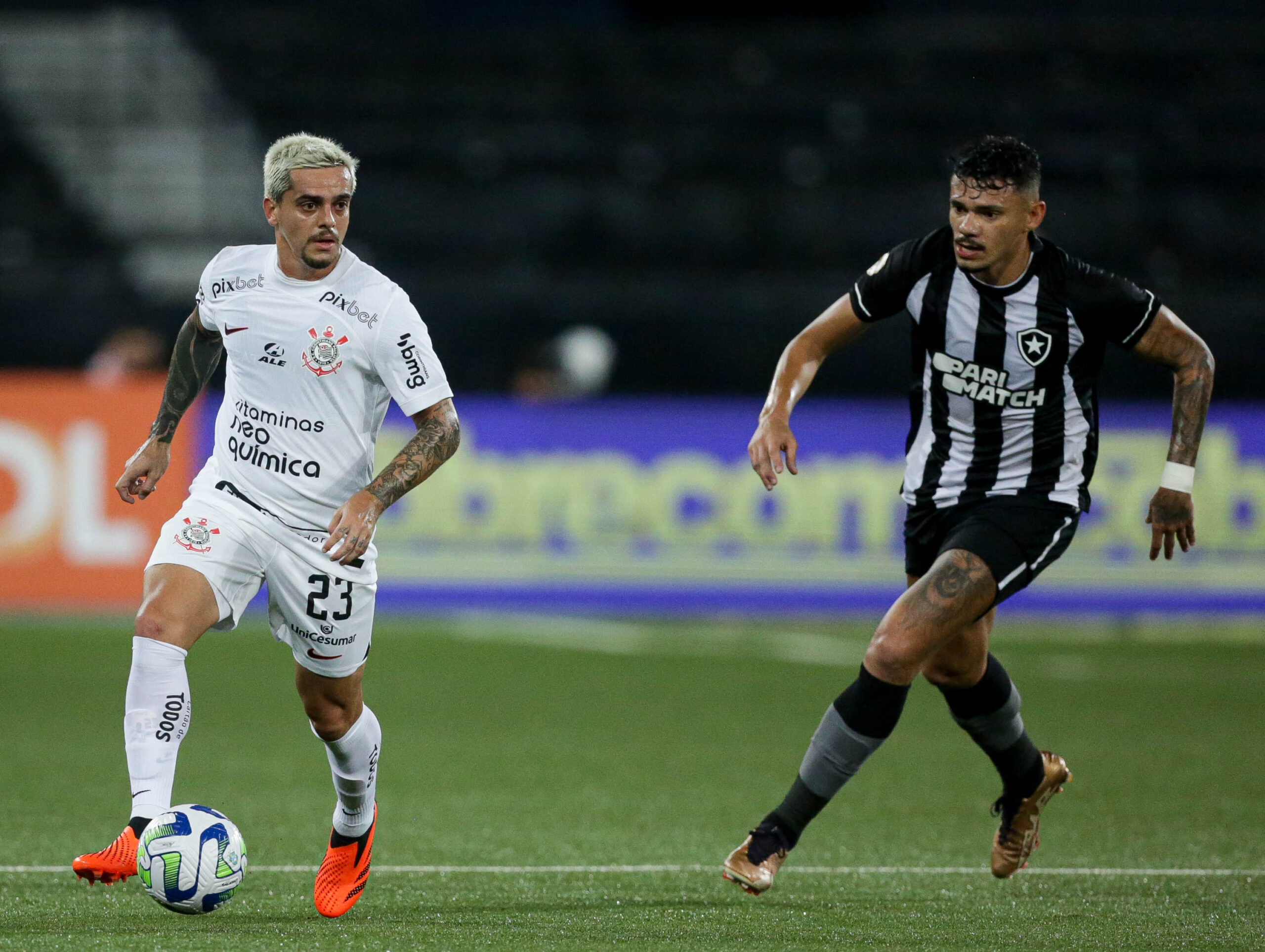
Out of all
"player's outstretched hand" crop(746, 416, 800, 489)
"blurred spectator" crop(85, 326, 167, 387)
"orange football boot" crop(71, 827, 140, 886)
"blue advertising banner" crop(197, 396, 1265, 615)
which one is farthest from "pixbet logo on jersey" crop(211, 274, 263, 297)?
"blurred spectator" crop(85, 326, 167, 387)

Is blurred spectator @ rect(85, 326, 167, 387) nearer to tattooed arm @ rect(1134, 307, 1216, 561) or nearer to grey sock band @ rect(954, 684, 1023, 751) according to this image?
grey sock band @ rect(954, 684, 1023, 751)

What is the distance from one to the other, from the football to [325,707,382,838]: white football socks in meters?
0.67

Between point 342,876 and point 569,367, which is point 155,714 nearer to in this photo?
point 342,876

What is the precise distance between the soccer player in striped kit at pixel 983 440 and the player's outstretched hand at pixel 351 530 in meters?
1.09

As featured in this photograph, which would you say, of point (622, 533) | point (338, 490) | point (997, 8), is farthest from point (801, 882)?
point (997, 8)

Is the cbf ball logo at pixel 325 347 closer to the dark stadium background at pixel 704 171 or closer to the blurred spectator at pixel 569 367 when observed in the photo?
the blurred spectator at pixel 569 367

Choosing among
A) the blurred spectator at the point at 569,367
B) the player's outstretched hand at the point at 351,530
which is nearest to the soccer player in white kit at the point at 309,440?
the player's outstretched hand at the point at 351,530

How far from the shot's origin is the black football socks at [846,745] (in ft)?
16.6

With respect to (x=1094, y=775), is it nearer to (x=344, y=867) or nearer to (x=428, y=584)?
(x=344, y=867)

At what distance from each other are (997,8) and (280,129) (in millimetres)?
8439

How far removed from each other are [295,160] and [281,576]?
1108 millimetres

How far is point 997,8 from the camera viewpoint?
20.9 metres

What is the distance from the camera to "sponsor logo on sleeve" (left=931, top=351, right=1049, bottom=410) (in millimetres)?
5285

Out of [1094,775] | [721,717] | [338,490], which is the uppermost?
[338,490]
